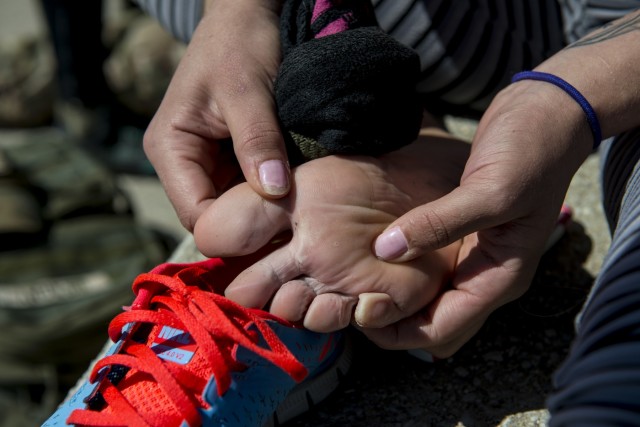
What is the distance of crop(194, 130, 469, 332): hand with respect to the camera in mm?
753

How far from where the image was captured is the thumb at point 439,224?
705 millimetres

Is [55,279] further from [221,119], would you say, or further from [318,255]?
[318,255]

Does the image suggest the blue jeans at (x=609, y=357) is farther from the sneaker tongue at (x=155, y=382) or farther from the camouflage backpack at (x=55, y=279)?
the camouflage backpack at (x=55, y=279)

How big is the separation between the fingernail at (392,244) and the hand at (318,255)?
16 mm

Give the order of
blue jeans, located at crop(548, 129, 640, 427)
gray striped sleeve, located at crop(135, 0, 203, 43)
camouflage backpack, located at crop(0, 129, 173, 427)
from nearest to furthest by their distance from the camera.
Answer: blue jeans, located at crop(548, 129, 640, 427), gray striped sleeve, located at crop(135, 0, 203, 43), camouflage backpack, located at crop(0, 129, 173, 427)

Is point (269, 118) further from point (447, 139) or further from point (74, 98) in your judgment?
point (74, 98)

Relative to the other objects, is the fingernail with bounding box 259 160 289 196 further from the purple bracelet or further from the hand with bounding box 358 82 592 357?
the purple bracelet

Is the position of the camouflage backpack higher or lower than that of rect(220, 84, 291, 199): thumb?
lower

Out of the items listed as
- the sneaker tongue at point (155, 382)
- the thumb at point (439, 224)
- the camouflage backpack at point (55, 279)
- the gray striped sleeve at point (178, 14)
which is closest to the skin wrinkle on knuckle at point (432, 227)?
the thumb at point (439, 224)

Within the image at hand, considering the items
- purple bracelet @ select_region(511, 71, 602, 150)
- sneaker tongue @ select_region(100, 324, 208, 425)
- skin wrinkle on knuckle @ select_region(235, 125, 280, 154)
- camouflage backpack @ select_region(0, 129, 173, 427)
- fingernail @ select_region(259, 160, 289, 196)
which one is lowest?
camouflage backpack @ select_region(0, 129, 173, 427)

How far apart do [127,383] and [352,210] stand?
0.29m

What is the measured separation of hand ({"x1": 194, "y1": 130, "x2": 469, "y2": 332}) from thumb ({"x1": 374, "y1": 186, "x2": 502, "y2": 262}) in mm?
27

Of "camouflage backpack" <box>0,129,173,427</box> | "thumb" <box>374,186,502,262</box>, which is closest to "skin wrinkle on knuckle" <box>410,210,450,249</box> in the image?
"thumb" <box>374,186,502,262</box>

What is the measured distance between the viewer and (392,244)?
29.0 inches
